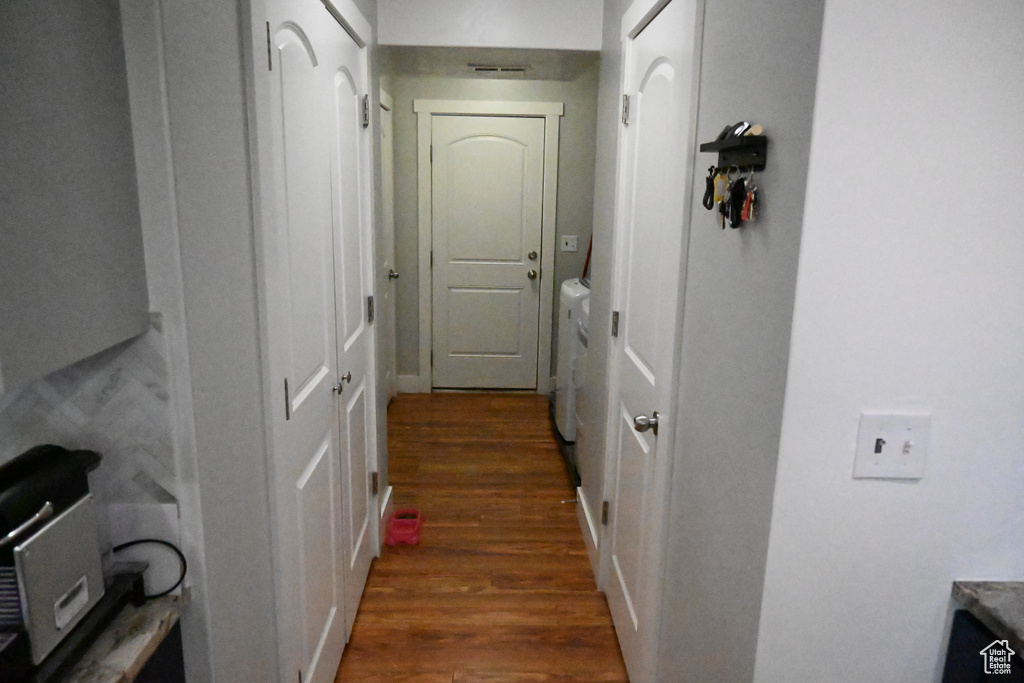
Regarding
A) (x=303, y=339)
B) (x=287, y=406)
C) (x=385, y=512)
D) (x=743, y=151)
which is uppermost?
(x=743, y=151)

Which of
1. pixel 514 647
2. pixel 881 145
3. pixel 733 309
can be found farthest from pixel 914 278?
→ pixel 514 647

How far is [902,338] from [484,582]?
1.97 m

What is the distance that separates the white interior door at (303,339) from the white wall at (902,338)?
1.02 m

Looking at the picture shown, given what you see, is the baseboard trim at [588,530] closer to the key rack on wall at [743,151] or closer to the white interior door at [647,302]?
the white interior door at [647,302]

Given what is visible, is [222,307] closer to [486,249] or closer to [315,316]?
[315,316]

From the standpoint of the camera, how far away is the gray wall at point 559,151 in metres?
4.45

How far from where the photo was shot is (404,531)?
2.84 metres

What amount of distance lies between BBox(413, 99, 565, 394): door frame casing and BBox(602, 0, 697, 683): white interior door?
237 centimetres

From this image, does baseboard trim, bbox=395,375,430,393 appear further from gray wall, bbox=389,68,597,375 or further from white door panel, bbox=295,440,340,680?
white door panel, bbox=295,440,340,680

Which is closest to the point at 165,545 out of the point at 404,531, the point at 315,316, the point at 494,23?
the point at 315,316

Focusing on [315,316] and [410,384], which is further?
[410,384]

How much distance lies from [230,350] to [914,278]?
1175 mm

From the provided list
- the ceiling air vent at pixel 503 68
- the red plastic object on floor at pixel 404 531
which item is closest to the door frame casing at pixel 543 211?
the ceiling air vent at pixel 503 68

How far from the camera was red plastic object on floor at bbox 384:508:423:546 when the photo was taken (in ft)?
9.31
